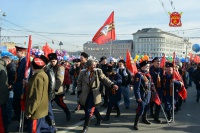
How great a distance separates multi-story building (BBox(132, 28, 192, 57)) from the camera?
117438 mm

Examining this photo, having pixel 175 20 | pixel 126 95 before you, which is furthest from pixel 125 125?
pixel 175 20

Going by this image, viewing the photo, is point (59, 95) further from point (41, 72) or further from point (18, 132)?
point (41, 72)

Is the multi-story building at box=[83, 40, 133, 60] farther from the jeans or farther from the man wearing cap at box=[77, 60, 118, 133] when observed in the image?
the man wearing cap at box=[77, 60, 118, 133]

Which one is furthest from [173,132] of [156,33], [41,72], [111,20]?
[156,33]

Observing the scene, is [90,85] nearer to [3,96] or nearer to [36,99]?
[36,99]

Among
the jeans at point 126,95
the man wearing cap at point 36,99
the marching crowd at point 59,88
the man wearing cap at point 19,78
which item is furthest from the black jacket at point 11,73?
the jeans at point 126,95

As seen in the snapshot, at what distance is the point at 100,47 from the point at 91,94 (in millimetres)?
117871

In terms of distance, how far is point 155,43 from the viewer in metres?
118

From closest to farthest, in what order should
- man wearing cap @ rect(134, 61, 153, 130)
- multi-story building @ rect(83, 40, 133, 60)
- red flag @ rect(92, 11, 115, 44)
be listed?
man wearing cap @ rect(134, 61, 153, 130) → red flag @ rect(92, 11, 115, 44) → multi-story building @ rect(83, 40, 133, 60)

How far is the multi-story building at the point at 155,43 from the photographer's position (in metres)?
117

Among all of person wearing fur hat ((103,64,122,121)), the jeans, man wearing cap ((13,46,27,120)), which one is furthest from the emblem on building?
man wearing cap ((13,46,27,120))

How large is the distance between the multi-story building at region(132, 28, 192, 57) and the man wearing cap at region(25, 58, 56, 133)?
373ft

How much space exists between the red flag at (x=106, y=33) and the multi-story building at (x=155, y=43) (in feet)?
350

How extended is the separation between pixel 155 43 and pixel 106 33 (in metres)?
110
